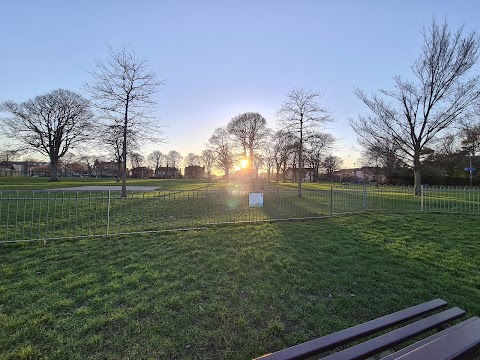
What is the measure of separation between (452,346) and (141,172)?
92.8 metres

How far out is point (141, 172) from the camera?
8806cm

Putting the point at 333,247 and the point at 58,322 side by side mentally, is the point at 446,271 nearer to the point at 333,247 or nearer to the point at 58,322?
the point at 333,247

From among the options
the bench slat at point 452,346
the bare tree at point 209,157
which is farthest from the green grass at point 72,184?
the bench slat at point 452,346

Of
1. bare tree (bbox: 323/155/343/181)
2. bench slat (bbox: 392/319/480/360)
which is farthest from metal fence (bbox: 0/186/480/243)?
bare tree (bbox: 323/155/343/181)

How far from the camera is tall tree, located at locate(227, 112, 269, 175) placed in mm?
34500

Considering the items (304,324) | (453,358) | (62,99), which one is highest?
(62,99)

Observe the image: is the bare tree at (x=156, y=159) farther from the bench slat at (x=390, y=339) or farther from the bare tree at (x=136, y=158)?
the bench slat at (x=390, y=339)

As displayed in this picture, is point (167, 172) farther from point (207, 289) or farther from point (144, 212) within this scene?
point (207, 289)

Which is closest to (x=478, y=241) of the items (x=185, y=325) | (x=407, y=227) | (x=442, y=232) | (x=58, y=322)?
A: (x=442, y=232)

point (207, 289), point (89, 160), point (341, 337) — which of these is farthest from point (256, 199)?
point (89, 160)

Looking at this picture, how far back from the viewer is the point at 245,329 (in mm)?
2883

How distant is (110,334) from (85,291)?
46.9 inches

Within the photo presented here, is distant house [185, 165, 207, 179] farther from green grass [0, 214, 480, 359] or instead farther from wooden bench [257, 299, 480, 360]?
wooden bench [257, 299, 480, 360]

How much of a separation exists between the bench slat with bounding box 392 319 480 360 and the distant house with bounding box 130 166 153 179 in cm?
8897
